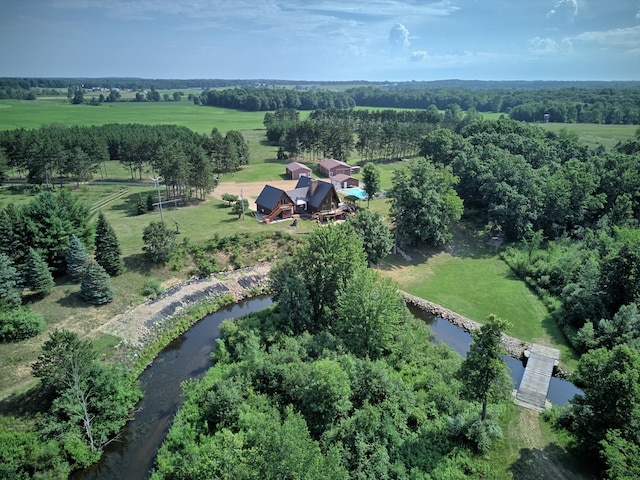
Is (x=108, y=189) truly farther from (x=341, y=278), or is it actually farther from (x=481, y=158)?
(x=481, y=158)

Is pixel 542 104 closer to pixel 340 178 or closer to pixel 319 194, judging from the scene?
pixel 340 178

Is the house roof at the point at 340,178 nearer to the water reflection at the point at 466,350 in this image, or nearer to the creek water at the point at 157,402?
the water reflection at the point at 466,350

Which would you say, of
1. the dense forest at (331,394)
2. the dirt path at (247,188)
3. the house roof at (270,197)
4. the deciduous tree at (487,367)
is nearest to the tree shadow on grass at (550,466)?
the dense forest at (331,394)

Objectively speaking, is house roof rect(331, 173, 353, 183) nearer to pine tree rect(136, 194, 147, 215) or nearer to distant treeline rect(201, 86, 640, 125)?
pine tree rect(136, 194, 147, 215)

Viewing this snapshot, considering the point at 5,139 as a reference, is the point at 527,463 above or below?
below

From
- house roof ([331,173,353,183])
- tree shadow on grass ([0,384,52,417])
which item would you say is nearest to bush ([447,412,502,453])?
tree shadow on grass ([0,384,52,417])

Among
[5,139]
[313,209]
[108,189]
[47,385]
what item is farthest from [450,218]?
[5,139]
